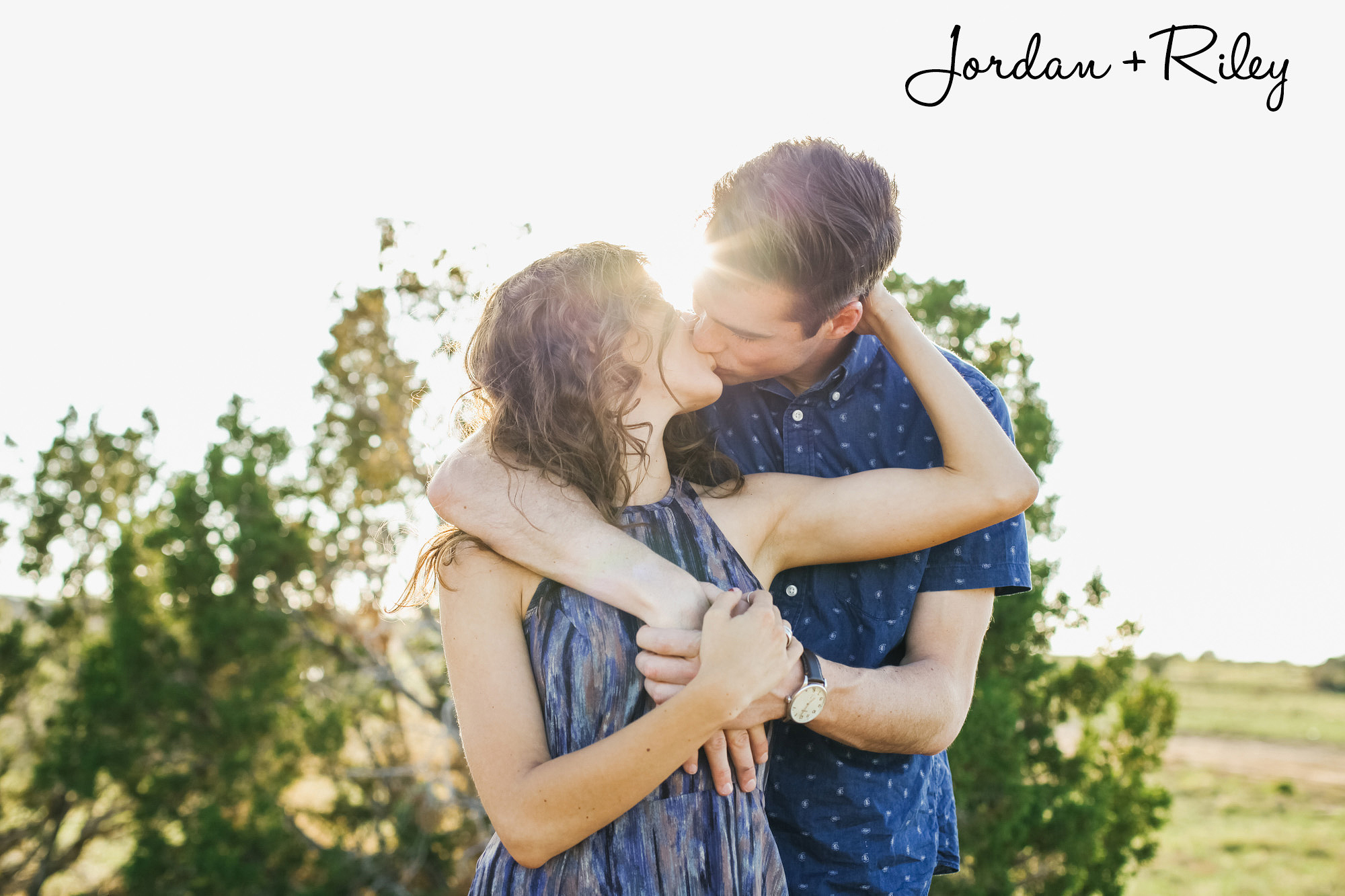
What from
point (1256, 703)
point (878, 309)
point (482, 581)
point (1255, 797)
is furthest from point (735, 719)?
point (1256, 703)

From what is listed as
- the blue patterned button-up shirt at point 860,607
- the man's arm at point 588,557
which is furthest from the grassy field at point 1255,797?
the man's arm at point 588,557

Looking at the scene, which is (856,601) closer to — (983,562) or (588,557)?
(983,562)

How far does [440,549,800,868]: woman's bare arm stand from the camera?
1578 mm

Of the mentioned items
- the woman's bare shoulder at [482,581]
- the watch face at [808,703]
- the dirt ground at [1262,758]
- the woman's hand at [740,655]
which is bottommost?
the dirt ground at [1262,758]

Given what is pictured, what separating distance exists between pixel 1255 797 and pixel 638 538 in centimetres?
2619

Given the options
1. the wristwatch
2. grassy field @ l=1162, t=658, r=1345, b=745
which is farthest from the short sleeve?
grassy field @ l=1162, t=658, r=1345, b=745

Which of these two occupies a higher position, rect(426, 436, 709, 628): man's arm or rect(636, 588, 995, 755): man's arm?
rect(426, 436, 709, 628): man's arm

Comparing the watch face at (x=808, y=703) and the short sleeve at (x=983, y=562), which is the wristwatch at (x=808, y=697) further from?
the short sleeve at (x=983, y=562)

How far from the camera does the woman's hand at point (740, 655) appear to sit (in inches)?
62.6

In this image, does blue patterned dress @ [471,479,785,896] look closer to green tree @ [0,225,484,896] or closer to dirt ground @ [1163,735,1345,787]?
green tree @ [0,225,484,896]

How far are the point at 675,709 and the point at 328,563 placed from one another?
26.7ft

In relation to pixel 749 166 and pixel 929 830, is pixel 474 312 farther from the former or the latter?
pixel 929 830

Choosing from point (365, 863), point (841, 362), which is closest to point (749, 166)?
point (841, 362)

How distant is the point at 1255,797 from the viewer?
22.5 metres
